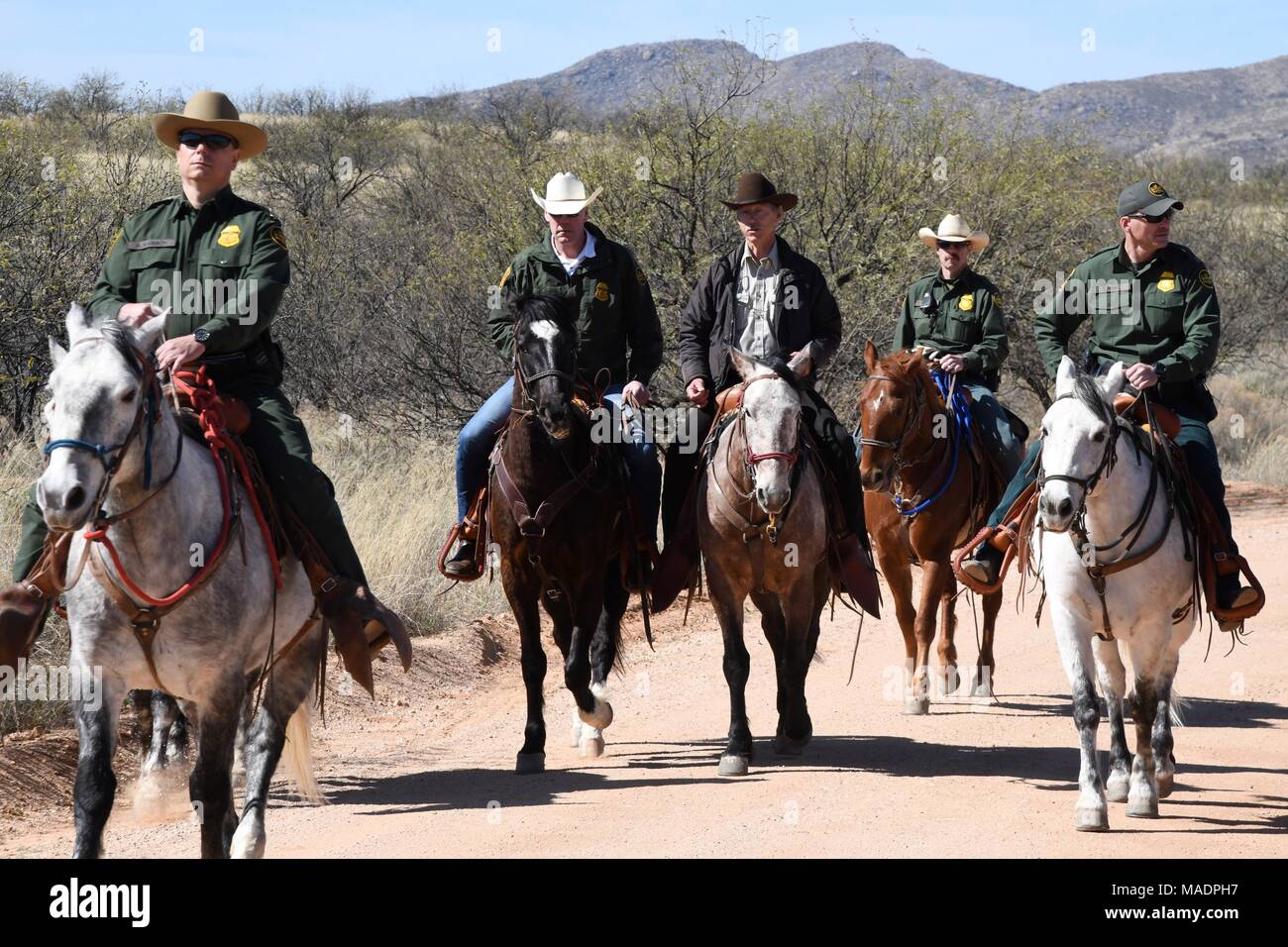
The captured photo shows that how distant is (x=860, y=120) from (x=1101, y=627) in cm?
1275

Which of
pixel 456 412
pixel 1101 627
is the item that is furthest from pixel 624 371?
pixel 456 412

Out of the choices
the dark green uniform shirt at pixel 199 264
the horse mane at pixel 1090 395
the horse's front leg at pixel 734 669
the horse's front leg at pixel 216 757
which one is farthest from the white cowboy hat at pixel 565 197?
the horse's front leg at pixel 216 757

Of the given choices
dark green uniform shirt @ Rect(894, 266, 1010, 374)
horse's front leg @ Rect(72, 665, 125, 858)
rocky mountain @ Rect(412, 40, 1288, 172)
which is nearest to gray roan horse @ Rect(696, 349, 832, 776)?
dark green uniform shirt @ Rect(894, 266, 1010, 374)

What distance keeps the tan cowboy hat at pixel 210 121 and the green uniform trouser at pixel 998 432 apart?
6142mm

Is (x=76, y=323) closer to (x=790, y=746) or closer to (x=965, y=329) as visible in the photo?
(x=790, y=746)

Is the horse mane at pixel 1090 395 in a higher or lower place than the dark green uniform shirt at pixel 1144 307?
lower

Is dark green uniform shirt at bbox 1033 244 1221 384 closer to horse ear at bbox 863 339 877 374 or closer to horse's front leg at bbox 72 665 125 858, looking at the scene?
horse ear at bbox 863 339 877 374

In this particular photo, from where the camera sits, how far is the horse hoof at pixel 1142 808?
7.48 meters

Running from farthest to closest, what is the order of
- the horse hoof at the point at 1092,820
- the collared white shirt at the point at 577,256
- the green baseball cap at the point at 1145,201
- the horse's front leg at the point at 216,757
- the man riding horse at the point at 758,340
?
the man riding horse at the point at 758,340 < the collared white shirt at the point at 577,256 < the green baseball cap at the point at 1145,201 < the horse hoof at the point at 1092,820 < the horse's front leg at the point at 216,757

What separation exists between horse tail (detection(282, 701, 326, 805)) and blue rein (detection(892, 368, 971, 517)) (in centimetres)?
492

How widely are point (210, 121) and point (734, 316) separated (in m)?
3.91

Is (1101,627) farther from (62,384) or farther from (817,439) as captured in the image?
(62,384)

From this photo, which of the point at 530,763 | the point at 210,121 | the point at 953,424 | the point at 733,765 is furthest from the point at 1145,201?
the point at 210,121

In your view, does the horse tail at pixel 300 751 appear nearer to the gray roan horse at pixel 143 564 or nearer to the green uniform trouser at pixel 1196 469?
the gray roan horse at pixel 143 564
